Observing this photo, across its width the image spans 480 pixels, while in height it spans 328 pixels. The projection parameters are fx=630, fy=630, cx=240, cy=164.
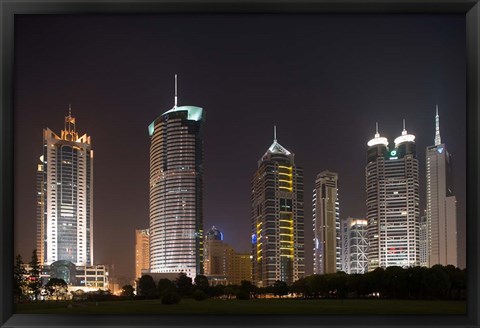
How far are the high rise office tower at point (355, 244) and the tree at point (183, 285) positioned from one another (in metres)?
2.78

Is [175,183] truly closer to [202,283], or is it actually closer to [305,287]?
[202,283]

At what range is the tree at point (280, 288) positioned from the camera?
384 inches

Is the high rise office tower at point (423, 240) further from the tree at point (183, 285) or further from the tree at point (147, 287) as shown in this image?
the tree at point (147, 287)

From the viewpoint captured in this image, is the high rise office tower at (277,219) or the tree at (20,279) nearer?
the tree at (20,279)

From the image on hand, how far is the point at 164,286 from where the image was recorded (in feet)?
30.5

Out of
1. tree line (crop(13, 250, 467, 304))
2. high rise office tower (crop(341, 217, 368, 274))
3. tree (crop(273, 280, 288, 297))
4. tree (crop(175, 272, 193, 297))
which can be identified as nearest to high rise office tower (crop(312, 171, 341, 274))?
high rise office tower (crop(341, 217, 368, 274))

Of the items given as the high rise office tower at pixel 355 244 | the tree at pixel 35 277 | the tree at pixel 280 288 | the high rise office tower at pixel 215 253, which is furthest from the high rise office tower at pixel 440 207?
the tree at pixel 35 277

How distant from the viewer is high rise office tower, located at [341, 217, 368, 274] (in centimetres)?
1042

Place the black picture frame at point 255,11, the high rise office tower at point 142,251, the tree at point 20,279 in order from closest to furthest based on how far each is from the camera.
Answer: the black picture frame at point 255,11 → the tree at point 20,279 → the high rise office tower at point 142,251

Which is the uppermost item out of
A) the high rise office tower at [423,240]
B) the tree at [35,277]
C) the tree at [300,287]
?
the high rise office tower at [423,240]

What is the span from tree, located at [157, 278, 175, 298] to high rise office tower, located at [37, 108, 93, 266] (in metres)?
1.06

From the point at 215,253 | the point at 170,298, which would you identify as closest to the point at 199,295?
the point at 170,298

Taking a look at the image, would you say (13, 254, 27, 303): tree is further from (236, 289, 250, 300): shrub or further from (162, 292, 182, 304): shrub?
(236, 289, 250, 300): shrub

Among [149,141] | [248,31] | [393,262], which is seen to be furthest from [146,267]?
[248,31]
